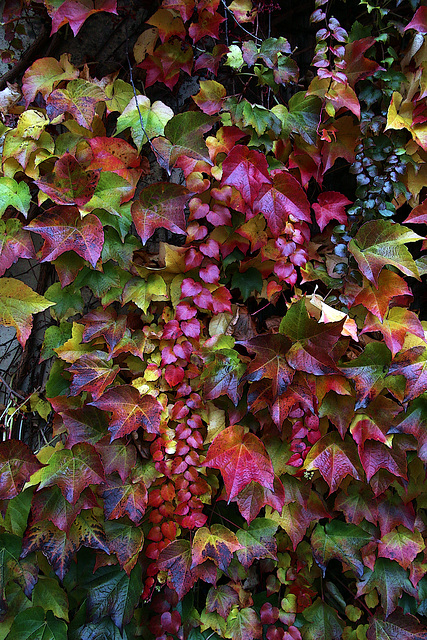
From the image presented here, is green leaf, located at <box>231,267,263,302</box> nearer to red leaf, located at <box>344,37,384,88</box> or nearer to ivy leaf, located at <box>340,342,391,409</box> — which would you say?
ivy leaf, located at <box>340,342,391,409</box>

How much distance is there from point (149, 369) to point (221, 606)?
2.56ft

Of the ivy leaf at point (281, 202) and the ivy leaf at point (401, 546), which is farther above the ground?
the ivy leaf at point (281, 202)

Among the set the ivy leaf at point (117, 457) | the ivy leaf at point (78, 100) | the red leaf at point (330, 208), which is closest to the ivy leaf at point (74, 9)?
the ivy leaf at point (78, 100)

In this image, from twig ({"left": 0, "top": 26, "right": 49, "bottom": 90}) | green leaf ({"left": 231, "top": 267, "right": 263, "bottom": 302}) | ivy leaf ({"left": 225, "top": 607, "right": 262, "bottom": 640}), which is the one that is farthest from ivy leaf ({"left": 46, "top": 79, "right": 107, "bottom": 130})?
ivy leaf ({"left": 225, "top": 607, "right": 262, "bottom": 640})

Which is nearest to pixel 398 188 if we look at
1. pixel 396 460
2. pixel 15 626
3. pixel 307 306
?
pixel 307 306

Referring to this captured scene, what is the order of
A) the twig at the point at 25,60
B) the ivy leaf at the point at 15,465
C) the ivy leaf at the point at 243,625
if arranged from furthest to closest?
the twig at the point at 25,60
the ivy leaf at the point at 243,625
the ivy leaf at the point at 15,465

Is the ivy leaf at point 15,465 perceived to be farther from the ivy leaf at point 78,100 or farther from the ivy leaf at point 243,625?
the ivy leaf at point 78,100

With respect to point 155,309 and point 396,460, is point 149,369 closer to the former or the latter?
point 155,309

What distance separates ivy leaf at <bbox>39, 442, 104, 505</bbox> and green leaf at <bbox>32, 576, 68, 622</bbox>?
0.35 m

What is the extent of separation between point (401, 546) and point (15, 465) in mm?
1230

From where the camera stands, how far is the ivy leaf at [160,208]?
1.28 m

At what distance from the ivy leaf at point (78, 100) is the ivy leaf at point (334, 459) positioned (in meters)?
1.16

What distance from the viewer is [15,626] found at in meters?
1.38

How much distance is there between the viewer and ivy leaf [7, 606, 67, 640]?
1.38 meters
